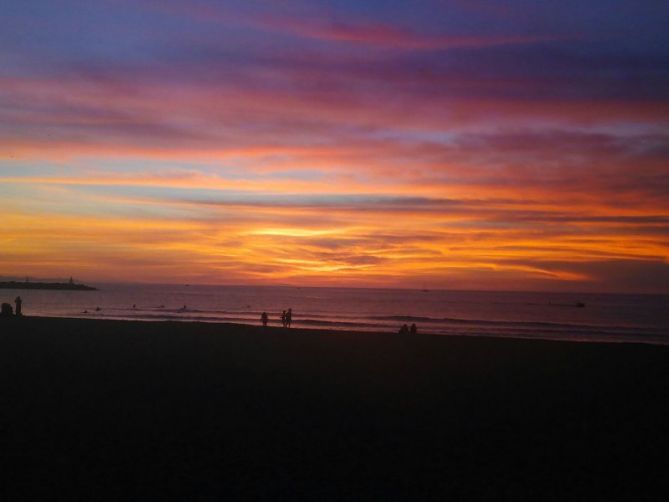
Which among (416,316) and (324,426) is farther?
(416,316)

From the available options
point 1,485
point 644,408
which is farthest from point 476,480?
point 644,408

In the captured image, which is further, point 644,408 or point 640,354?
point 640,354

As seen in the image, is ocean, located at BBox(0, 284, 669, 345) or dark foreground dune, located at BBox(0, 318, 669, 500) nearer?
dark foreground dune, located at BBox(0, 318, 669, 500)

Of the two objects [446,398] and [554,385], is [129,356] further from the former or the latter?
[554,385]

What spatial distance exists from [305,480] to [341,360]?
10.5 metres

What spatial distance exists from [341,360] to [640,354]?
9971 mm

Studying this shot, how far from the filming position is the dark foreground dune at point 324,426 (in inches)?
267

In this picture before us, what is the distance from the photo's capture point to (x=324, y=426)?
9422 millimetres

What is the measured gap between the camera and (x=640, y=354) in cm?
2056

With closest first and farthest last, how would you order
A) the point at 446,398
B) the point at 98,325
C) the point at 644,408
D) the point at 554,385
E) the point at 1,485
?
1. the point at 1,485
2. the point at 644,408
3. the point at 446,398
4. the point at 554,385
5. the point at 98,325

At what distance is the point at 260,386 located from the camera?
12.8m

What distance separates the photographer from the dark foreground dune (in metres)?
6.78

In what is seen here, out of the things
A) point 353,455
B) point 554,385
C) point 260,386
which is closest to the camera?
point 353,455

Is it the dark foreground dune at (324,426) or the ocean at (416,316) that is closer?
the dark foreground dune at (324,426)
